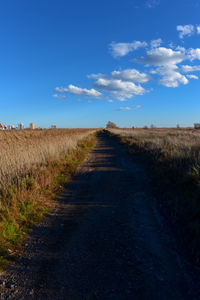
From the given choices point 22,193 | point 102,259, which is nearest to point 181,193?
point 102,259

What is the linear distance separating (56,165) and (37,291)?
690cm

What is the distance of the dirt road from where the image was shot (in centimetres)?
246

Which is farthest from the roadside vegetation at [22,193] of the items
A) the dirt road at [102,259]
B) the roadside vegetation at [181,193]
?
the roadside vegetation at [181,193]

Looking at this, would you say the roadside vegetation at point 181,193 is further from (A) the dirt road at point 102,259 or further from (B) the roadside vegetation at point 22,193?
(B) the roadside vegetation at point 22,193

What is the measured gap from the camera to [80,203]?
5496mm

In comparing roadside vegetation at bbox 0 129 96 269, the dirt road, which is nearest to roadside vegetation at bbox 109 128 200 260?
the dirt road

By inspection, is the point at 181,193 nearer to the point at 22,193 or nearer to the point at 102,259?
the point at 102,259

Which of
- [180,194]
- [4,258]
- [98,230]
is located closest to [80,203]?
[98,230]

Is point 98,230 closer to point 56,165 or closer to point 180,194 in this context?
point 180,194

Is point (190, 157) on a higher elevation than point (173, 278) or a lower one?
higher

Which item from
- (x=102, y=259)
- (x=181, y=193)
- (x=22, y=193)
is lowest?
(x=102, y=259)

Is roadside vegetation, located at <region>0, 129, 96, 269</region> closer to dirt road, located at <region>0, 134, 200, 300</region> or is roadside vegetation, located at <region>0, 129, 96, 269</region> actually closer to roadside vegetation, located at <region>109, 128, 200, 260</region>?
dirt road, located at <region>0, 134, 200, 300</region>

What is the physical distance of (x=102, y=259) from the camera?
120 inches

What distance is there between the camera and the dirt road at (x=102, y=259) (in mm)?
2461
